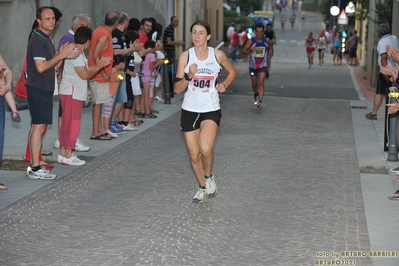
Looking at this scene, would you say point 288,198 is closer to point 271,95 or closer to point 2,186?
point 2,186

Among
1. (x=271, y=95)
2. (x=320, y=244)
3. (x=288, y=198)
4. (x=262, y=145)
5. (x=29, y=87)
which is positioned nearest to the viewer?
(x=320, y=244)

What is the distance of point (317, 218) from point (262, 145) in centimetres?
515

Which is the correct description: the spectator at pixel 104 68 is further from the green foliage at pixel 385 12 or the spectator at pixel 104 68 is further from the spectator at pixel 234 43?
the spectator at pixel 234 43

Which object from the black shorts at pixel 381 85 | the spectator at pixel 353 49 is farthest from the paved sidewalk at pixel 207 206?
the spectator at pixel 353 49

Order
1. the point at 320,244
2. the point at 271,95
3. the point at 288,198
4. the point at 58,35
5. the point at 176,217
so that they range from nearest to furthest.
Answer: the point at 320,244, the point at 176,217, the point at 288,198, the point at 58,35, the point at 271,95

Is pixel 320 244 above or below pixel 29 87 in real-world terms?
below

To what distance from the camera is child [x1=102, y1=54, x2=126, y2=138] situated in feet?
46.0

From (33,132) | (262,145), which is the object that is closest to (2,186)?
(33,132)

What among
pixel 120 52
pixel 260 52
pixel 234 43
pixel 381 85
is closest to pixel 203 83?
pixel 120 52

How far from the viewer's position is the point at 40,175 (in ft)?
35.2

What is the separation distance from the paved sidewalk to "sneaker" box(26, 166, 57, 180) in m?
0.17

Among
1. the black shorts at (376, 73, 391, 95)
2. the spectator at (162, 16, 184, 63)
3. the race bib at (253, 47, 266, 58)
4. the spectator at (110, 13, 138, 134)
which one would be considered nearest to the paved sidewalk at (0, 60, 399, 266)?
the spectator at (110, 13, 138, 134)

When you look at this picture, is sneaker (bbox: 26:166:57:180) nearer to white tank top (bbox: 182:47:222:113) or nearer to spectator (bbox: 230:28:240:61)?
white tank top (bbox: 182:47:222:113)

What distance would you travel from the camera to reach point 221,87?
9430mm
